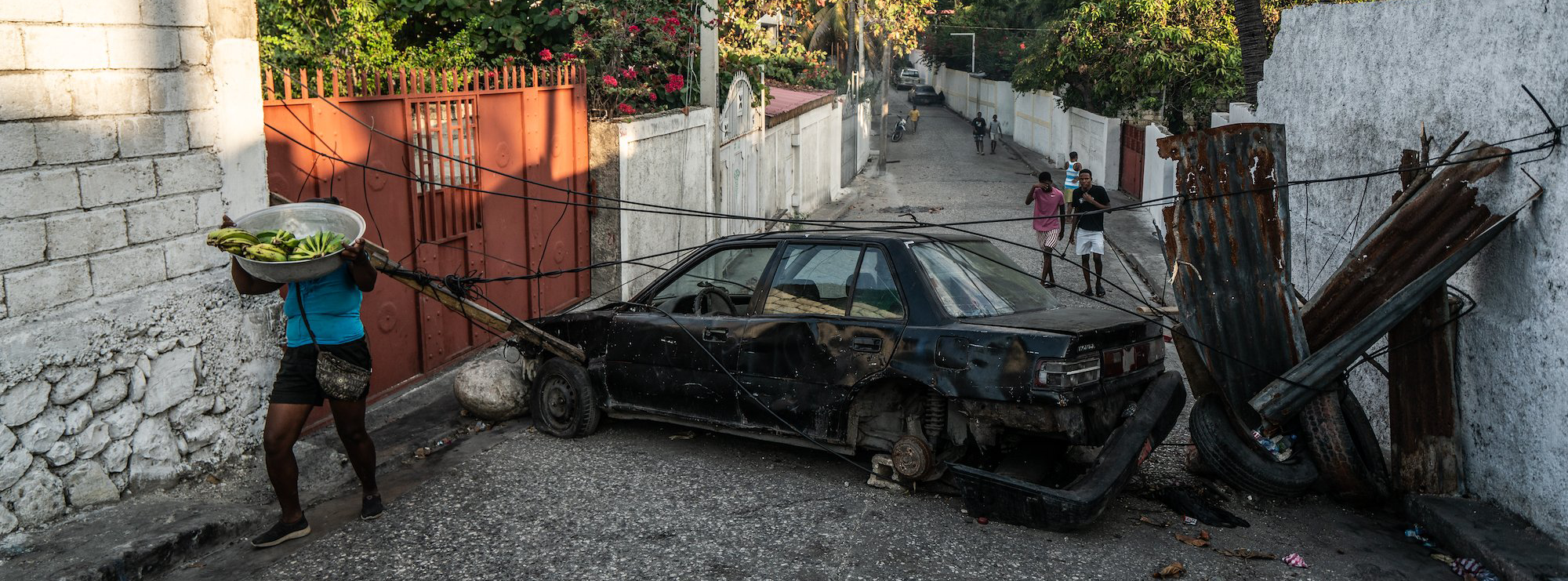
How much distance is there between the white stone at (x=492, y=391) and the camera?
7.61 m

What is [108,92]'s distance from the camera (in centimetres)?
551

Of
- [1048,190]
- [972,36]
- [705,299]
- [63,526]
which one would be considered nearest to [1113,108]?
[1048,190]

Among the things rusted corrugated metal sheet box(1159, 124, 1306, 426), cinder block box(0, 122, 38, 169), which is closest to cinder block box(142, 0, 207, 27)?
cinder block box(0, 122, 38, 169)

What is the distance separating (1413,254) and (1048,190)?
7.14 metres

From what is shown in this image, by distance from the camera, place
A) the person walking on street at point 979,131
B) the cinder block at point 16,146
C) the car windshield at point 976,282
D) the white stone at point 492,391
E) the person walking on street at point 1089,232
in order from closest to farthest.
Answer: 1. the cinder block at point 16,146
2. the car windshield at point 976,282
3. the white stone at point 492,391
4. the person walking on street at point 1089,232
5. the person walking on street at point 979,131

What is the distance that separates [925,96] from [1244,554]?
66125mm

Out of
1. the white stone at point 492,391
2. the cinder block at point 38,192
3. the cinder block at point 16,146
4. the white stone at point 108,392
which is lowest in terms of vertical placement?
the white stone at point 492,391

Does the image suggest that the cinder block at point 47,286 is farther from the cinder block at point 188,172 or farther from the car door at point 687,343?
the car door at point 687,343

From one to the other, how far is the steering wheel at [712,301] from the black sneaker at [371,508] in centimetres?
215

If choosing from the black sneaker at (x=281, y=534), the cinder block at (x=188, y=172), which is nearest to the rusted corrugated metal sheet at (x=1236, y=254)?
the black sneaker at (x=281, y=534)

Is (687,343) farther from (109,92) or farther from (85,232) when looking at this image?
(109,92)

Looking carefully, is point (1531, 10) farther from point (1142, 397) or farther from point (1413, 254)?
point (1142, 397)

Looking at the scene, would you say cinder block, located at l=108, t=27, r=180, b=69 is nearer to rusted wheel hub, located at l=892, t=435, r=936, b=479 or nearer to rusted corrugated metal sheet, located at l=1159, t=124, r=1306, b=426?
rusted wheel hub, located at l=892, t=435, r=936, b=479

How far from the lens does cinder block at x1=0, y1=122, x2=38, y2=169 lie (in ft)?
16.3
